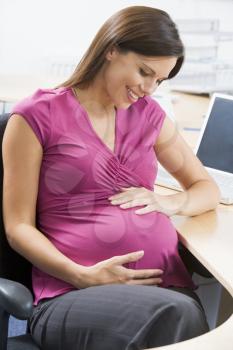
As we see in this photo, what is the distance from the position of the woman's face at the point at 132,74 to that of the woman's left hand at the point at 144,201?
24 cm

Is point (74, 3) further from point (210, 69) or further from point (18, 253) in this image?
point (18, 253)

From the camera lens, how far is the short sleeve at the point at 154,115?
1.59m

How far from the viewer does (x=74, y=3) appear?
2.92 m

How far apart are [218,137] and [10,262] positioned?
0.85 meters

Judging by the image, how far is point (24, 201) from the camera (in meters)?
1.36

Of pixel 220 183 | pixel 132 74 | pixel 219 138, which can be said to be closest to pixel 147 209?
pixel 132 74

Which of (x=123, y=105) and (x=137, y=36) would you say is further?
(x=123, y=105)

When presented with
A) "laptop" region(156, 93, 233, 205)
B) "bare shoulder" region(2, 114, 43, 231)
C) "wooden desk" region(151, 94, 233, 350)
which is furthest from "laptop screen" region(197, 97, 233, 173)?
"bare shoulder" region(2, 114, 43, 231)

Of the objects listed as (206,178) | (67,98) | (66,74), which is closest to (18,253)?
(67,98)

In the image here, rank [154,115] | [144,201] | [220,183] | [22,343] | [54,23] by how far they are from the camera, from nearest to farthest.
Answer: [22,343]
[144,201]
[154,115]
[220,183]
[54,23]

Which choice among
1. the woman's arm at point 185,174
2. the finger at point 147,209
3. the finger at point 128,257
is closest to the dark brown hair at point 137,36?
the woman's arm at point 185,174

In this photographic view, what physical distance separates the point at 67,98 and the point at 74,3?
5.28 ft

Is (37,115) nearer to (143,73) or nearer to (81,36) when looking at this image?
(143,73)

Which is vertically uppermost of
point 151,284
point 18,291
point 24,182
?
point 24,182
